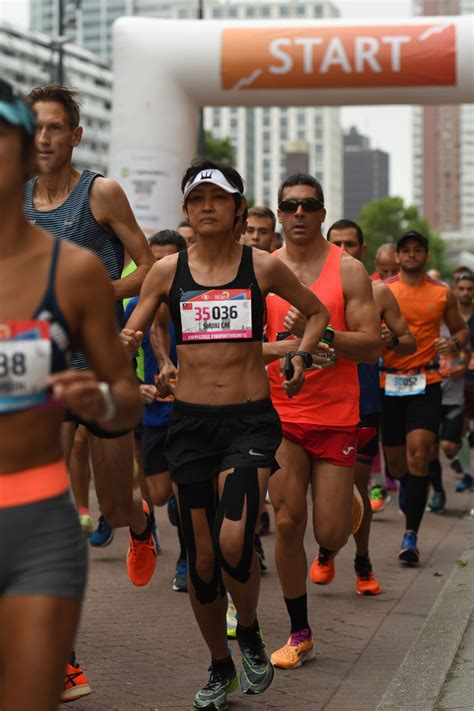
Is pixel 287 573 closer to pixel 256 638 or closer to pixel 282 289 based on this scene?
pixel 256 638

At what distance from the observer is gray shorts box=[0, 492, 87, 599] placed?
3104 mm

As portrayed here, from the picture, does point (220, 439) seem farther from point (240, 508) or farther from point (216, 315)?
point (216, 315)

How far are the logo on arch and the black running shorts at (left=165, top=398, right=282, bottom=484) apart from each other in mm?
9680

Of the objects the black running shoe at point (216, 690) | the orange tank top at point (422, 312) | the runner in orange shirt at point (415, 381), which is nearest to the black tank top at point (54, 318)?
the black running shoe at point (216, 690)

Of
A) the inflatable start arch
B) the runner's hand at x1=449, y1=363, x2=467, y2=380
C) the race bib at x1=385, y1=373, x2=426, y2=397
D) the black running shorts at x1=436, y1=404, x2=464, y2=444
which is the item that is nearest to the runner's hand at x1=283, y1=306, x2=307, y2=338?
the race bib at x1=385, y1=373, x2=426, y2=397

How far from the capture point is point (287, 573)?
20.4 feet

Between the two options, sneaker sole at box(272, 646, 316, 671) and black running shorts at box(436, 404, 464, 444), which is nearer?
sneaker sole at box(272, 646, 316, 671)

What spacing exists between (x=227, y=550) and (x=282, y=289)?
3.58ft

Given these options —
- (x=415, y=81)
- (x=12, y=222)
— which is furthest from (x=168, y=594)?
(x=415, y=81)

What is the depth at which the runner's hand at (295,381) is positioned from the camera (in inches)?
217

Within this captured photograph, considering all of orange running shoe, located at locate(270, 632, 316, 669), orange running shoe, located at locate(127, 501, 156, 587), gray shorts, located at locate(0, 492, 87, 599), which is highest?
gray shorts, located at locate(0, 492, 87, 599)

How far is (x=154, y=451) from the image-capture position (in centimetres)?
866

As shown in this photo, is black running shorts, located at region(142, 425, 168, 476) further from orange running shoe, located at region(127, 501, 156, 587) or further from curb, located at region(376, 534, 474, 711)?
orange running shoe, located at region(127, 501, 156, 587)

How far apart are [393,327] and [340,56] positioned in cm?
669
